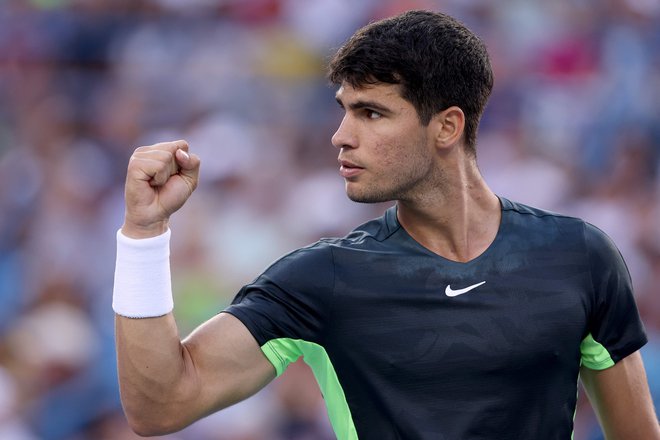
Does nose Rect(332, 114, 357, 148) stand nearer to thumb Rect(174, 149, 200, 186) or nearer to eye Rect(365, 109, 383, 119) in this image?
eye Rect(365, 109, 383, 119)

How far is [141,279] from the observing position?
2594 mm

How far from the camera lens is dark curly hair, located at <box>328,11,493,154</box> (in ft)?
9.30

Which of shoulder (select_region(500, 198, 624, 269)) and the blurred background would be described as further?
the blurred background

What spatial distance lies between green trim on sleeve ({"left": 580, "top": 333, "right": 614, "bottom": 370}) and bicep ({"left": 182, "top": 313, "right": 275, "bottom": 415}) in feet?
2.97

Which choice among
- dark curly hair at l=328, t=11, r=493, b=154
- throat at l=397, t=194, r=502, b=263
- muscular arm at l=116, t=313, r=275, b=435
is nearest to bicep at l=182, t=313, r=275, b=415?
muscular arm at l=116, t=313, r=275, b=435

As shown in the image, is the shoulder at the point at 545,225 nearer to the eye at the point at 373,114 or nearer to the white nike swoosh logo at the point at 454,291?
the white nike swoosh logo at the point at 454,291

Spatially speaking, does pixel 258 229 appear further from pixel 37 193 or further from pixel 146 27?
pixel 146 27

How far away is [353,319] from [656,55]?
5.61m

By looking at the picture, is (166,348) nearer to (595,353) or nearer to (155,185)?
(155,185)

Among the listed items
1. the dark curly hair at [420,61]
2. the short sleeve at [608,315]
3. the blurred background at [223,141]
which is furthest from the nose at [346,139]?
the blurred background at [223,141]

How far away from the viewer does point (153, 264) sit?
2.61 meters

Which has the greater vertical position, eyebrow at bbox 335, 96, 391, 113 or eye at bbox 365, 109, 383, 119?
eyebrow at bbox 335, 96, 391, 113

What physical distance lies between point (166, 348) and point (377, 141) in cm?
79

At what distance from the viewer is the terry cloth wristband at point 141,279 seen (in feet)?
8.42
